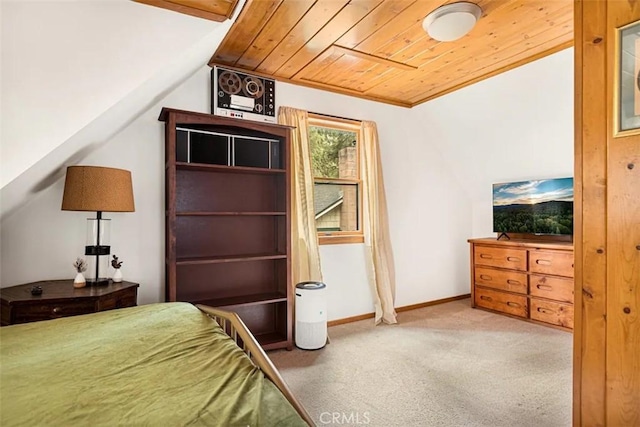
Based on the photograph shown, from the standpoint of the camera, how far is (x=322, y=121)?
367cm

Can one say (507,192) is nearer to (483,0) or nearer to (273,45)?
(483,0)

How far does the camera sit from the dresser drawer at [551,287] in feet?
11.2

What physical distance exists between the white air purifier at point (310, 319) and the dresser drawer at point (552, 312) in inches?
94.6

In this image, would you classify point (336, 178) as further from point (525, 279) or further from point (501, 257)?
point (525, 279)

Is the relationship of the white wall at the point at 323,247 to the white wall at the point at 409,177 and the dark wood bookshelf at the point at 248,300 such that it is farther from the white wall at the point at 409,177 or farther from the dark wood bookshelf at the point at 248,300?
the dark wood bookshelf at the point at 248,300

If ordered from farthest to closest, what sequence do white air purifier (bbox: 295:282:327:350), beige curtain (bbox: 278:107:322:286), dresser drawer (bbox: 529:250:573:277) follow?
1. dresser drawer (bbox: 529:250:573:277)
2. beige curtain (bbox: 278:107:322:286)
3. white air purifier (bbox: 295:282:327:350)

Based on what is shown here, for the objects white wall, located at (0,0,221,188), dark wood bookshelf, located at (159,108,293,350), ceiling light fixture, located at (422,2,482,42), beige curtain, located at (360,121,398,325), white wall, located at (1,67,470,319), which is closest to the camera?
white wall, located at (0,0,221,188)

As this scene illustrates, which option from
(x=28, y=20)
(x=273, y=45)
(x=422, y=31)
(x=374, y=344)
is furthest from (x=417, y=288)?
(x=28, y=20)

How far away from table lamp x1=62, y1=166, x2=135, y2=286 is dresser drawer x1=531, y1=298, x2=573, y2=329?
4036 mm

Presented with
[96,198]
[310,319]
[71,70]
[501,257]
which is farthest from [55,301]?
[501,257]

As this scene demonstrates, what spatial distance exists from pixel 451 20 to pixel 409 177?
2218mm

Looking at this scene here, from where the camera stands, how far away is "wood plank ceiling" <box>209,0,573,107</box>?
7.20ft

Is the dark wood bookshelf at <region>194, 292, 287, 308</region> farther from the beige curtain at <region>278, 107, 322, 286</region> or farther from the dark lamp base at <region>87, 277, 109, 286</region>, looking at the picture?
the dark lamp base at <region>87, 277, 109, 286</region>

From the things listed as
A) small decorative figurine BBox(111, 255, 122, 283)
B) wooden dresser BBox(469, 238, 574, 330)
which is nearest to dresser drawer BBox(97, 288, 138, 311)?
small decorative figurine BBox(111, 255, 122, 283)
